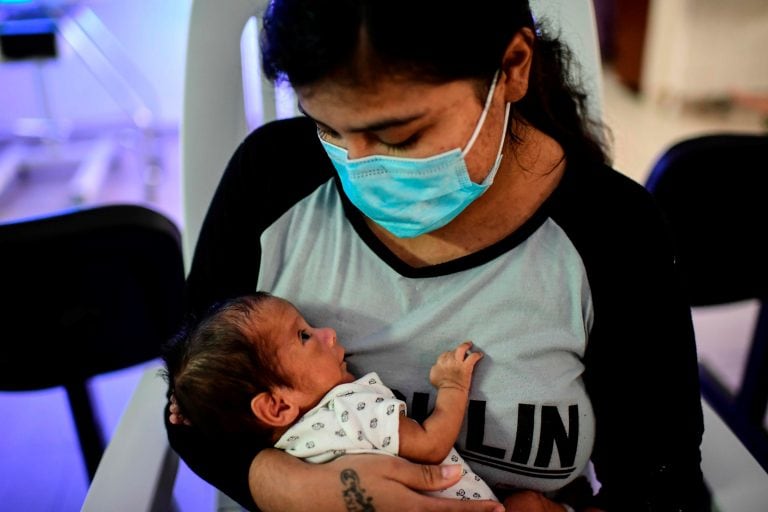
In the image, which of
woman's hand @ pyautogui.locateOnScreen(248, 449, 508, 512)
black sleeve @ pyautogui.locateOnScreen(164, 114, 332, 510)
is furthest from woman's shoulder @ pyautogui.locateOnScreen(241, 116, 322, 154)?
woman's hand @ pyautogui.locateOnScreen(248, 449, 508, 512)

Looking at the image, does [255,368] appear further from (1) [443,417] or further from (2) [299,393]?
(1) [443,417]

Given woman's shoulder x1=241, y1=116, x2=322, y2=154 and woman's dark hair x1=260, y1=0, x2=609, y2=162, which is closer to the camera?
woman's dark hair x1=260, y1=0, x2=609, y2=162

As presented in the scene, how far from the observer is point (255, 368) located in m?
0.98

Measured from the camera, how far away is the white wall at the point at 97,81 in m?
4.32

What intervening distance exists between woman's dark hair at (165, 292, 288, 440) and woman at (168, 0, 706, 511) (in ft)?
0.15

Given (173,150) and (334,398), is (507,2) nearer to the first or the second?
(334,398)

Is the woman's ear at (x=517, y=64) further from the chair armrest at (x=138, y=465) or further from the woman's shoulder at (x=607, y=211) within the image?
the chair armrest at (x=138, y=465)

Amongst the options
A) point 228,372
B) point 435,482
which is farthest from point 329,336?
point 435,482

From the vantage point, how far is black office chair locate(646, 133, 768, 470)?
152 cm

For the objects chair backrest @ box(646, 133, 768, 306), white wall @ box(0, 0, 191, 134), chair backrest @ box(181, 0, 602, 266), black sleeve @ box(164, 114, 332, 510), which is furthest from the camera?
white wall @ box(0, 0, 191, 134)

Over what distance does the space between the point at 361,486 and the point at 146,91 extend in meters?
4.04

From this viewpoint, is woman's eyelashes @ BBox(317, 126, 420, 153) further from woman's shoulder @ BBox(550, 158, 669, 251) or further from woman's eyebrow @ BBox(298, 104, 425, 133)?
woman's shoulder @ BBox(550, 158, 669, 251)

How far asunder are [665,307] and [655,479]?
241mm

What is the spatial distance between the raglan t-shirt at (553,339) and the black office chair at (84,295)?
1.07 ft
